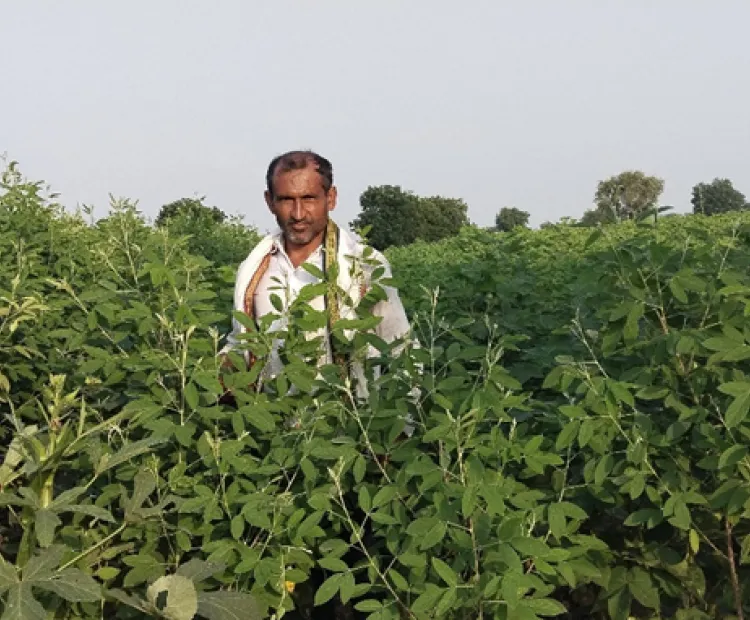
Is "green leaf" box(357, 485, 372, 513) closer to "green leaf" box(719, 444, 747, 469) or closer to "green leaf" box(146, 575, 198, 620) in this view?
"green leaf" box(146, 575, 198, 620)

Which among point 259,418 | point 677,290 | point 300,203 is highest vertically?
point 300,203

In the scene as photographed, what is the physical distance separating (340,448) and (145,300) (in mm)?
876

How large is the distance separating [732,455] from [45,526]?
55.7 inches

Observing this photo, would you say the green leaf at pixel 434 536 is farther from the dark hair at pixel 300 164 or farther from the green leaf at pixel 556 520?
the dark hair at pixel 300 164

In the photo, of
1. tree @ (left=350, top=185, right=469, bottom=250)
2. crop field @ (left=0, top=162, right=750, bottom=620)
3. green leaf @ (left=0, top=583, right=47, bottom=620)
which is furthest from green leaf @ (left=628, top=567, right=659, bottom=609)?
tree @ (left=350, top=185, right=469, bottom=250)

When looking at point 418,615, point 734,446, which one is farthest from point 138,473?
point 734,446

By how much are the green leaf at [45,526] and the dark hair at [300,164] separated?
146cm

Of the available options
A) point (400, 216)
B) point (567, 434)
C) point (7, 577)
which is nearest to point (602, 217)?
point (567, 434)

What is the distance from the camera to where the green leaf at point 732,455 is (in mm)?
2191

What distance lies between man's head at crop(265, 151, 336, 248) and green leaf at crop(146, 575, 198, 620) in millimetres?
1315

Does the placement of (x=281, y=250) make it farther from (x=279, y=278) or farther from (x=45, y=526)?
(x=45, y=526)

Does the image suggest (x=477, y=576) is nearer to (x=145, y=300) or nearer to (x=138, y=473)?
(x=138, y=473)

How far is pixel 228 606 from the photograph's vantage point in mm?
2279

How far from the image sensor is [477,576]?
2.15 meters
